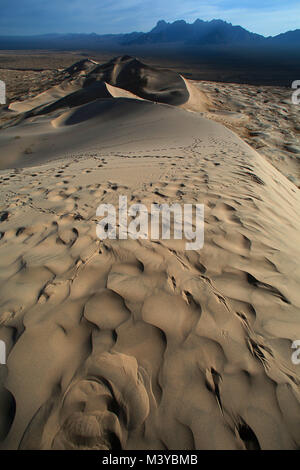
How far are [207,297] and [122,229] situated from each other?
1038 mm

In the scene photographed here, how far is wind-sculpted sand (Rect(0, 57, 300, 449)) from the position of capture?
3.59 feet

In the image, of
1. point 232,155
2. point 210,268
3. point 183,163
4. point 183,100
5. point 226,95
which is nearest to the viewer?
point 210,268

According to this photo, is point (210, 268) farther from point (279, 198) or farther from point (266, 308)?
point (279, 198)

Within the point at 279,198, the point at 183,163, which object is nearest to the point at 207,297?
the point at 279,198

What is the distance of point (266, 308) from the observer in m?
1.61
